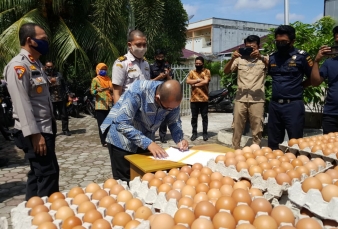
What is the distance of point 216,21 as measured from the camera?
3753cm

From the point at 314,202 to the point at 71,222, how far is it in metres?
1.32

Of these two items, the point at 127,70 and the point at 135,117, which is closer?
the point at 135,117

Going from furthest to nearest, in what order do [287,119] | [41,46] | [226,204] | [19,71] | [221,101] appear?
[221,101] < [287,119] < [41,46] < [19,71] < [226,204]

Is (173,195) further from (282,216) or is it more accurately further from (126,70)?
(126,70)

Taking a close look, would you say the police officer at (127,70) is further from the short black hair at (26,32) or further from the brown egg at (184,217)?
the brown egg at (184,217)

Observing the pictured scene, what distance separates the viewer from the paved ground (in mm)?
4621

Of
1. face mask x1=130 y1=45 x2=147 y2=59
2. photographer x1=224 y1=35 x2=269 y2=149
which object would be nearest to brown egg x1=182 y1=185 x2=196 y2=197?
face mask x1=130 y1=45 x2=147 y2=59

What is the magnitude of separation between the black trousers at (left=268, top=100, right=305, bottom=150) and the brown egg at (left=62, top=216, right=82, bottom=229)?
3.15m

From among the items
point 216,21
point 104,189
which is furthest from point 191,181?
point 216,21

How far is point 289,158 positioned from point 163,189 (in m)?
1.24

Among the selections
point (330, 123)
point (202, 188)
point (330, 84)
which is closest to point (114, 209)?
point (202, 188)

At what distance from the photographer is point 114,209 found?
70.1 inches

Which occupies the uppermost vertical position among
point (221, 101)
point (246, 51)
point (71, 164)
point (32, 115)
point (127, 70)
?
point (246, 51)

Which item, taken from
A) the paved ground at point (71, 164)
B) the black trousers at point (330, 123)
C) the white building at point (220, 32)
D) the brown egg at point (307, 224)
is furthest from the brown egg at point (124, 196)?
the white building at point (220, 32)
